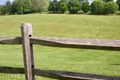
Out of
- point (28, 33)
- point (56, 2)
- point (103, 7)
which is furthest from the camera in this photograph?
point (56, 2)

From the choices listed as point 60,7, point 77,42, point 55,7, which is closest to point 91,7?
point 60,7

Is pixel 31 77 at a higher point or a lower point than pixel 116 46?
lower

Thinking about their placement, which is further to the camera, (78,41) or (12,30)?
(12,30)

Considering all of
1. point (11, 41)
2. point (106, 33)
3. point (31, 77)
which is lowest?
point (106, 33)

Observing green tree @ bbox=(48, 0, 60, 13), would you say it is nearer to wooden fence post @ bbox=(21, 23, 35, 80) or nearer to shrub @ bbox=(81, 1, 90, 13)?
shrub @ bbox=(81, 1, 90, 13)

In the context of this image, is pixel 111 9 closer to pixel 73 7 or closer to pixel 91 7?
pixel 91 7

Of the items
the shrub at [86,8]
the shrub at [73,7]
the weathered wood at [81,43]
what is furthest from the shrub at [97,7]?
the weathered wood at [81,43]

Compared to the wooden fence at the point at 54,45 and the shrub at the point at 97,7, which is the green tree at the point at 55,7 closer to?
the shrub at the point at 97,7

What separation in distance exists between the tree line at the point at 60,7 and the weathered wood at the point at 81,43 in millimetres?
78642

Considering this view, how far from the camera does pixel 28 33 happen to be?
16.6 ft

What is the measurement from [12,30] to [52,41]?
4758 centimetres

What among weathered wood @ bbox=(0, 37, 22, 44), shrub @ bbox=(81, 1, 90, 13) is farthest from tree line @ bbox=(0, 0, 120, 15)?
weathered wood @ bbox=(0, 37, 22, 44)

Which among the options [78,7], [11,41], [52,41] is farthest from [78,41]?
[78,7]

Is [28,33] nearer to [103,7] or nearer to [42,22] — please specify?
[42,22]
